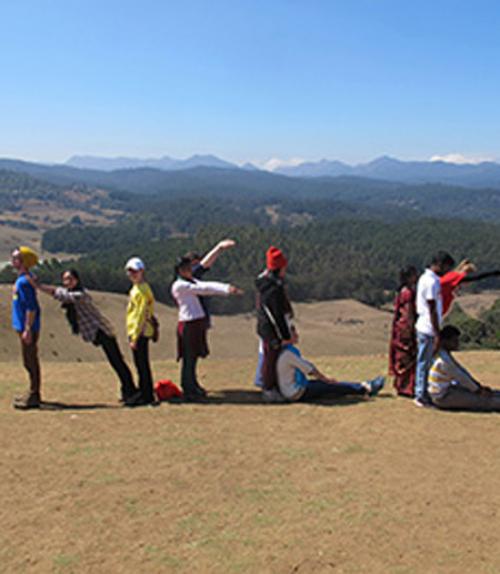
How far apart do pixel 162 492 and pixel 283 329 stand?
122 inches

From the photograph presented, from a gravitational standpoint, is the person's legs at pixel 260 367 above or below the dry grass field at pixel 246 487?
above

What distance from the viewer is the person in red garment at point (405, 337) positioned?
8.97 m

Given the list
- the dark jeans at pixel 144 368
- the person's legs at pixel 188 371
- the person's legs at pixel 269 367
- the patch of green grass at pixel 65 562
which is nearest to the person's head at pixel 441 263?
the person's legs at pixel 269 367

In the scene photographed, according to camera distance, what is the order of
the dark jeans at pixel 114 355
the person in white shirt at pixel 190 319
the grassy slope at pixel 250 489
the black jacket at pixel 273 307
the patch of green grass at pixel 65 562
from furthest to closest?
1. the dark jeans at pixel 114 355
2. the person in white shirt at pixel 190 319
3. the black jacket at pixel 273 307
4. the grassy slope at pixel 250 489
5. the patch of green grass at pixel 65 562

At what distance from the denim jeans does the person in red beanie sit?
1.66 m

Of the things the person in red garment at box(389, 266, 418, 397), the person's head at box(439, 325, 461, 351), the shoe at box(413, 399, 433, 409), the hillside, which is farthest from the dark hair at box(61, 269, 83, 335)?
the hillside

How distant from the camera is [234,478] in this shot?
6227 millimetres

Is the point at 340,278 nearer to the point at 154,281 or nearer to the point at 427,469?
the point at 154,281

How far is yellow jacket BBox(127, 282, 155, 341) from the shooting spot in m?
8.50

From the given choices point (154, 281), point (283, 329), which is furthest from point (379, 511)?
point (154, 281)

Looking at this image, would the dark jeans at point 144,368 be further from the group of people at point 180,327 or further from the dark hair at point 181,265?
the dark hair at point 181,265

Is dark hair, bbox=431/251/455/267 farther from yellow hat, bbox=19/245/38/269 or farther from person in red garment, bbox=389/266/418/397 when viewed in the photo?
yellow hat, bbox=19/245/38/269

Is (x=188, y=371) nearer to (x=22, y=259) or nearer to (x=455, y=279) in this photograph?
(x=22, y=259)

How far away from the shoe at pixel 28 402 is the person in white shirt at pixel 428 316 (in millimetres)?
5013
